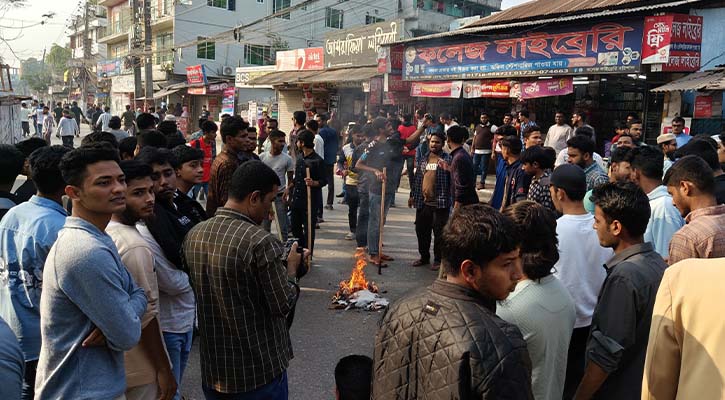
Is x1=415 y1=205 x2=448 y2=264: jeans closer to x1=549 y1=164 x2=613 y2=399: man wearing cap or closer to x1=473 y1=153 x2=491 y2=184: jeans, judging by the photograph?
x1=549 y1=164 x2=613 y2=399: man wearing cap

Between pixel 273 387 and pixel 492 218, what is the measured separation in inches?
58.2

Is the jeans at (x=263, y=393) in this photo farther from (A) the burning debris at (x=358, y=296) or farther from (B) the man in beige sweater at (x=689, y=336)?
(A) the burning debris at (x=358, y=296)

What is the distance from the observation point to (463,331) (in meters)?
1.59

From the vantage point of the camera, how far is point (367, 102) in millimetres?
18547

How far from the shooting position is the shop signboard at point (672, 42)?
10.0m

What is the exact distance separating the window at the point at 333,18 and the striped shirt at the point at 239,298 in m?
38.0

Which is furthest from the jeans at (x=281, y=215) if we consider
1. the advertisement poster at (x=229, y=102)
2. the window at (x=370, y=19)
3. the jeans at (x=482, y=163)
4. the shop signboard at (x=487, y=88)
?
the window at (x=370, y=19)

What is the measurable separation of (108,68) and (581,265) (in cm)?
4635

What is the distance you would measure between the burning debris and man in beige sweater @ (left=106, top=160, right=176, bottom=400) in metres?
3.24

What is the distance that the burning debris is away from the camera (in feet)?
18.9

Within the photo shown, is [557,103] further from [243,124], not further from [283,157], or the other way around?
[243,124]

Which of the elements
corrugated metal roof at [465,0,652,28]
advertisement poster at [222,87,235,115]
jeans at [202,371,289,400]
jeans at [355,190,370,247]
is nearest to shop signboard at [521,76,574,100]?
corrugated metal roof at [465,0,652,28]

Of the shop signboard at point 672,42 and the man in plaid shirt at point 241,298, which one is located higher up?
the shop signboard at point 672,42

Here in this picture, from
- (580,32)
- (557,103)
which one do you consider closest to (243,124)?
(580,32)
